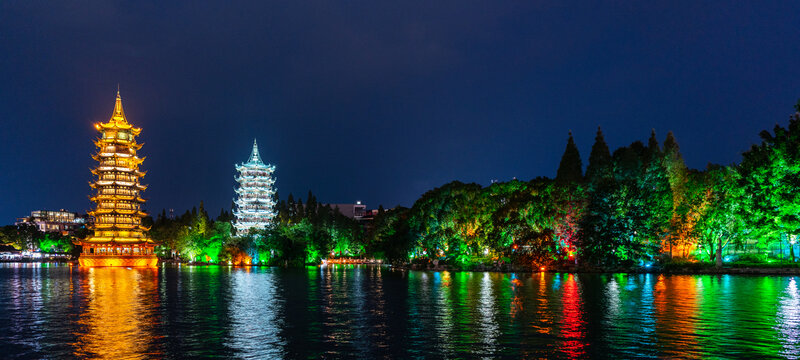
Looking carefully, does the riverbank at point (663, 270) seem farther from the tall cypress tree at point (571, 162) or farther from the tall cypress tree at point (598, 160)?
the tall cypress tree at point (571, 162)

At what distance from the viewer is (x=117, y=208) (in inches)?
4695

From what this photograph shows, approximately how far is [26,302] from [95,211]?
290 ft

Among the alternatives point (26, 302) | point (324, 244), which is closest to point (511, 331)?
point (26, 302)

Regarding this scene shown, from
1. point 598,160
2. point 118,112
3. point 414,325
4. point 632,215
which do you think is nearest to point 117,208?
point 118,112

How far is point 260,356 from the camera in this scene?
1998cm

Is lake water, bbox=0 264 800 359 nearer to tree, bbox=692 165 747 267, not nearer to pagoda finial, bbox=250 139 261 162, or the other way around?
tree, bbox=692 165 747 267

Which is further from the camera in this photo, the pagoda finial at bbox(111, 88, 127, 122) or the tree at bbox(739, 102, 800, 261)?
the pagoda finial at bbox(111, 88, 127, 122)

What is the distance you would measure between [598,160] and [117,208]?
8972 cm

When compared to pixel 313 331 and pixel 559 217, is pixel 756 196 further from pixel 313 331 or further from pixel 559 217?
pixel 313 331

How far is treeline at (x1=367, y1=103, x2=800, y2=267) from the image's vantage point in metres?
60.6

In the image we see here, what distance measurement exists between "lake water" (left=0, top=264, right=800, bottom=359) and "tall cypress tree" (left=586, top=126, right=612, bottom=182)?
111ft

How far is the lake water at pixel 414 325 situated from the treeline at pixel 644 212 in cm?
2167

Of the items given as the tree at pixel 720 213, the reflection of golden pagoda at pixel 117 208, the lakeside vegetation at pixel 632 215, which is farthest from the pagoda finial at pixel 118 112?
the tree at pixel 720 213

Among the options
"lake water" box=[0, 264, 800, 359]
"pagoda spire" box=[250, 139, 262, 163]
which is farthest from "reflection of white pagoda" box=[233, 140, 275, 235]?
"lake water" box=[0, 264, 800, 359]
